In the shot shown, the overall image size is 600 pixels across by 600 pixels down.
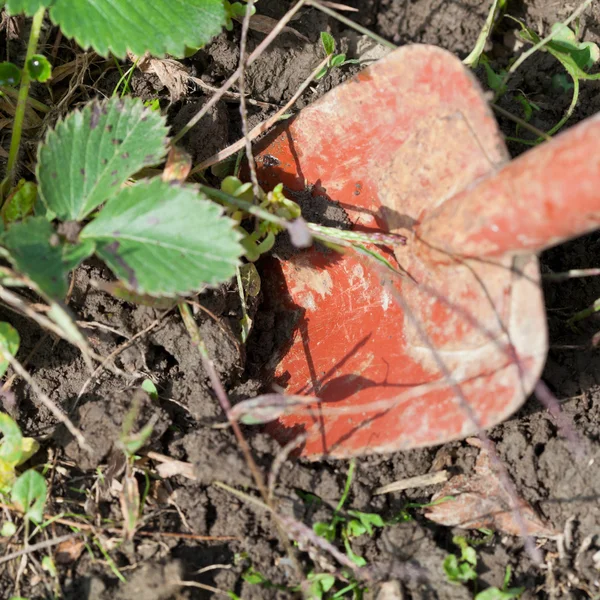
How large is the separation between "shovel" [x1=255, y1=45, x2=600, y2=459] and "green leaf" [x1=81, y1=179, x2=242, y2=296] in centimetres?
40

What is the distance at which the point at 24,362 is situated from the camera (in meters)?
1.68

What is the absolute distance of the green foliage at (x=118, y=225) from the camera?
1393 mm

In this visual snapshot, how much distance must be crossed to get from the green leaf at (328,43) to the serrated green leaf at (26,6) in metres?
0.71

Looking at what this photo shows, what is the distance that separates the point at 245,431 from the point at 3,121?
1064 millimetres

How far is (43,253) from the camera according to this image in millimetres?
1418

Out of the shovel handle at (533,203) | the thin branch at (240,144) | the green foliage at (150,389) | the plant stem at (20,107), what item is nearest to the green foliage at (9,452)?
the green foliage at (150,389)

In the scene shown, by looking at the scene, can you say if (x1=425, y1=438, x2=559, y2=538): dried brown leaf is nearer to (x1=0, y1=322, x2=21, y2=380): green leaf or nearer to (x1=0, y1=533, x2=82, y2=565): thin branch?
(x1=0, y1=533, x2=82, y2=565): thin branch

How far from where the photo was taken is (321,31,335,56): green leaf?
1868mm

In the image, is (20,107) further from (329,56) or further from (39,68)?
(329,56)

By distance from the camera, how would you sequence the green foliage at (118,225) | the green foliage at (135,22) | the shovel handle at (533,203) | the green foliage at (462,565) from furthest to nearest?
the green foliage at (135,22), the green foliage at (462,565), the green foliage at (118,225), the shovel handle at (533,203)

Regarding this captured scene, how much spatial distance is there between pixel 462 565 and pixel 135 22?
147 cm

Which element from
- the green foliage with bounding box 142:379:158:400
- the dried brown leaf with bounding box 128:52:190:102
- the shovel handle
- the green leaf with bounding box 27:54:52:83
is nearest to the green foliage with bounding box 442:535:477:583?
the shovel handle

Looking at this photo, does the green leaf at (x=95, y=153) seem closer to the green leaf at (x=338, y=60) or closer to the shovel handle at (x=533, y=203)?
the green leaf at (x=338, y=60)

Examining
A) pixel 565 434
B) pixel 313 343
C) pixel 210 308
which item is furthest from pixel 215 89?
pixel 565 434
